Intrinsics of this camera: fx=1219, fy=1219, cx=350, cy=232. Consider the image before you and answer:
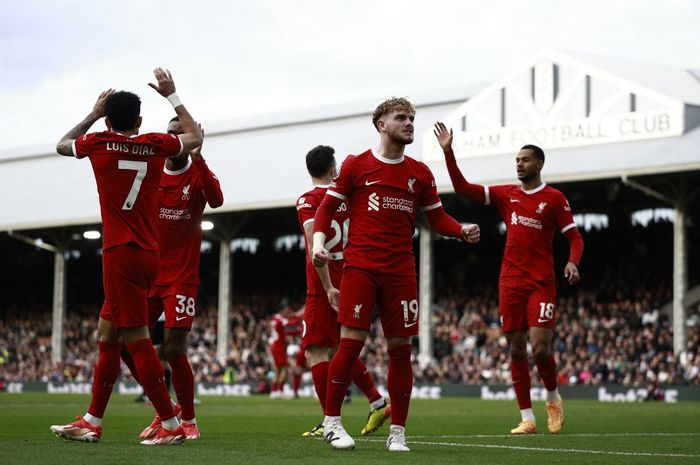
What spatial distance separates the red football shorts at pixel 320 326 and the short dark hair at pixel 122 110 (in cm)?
276

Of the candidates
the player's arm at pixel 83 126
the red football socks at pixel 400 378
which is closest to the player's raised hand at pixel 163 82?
the player's arm at pixel 83 126

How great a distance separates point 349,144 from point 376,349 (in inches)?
342

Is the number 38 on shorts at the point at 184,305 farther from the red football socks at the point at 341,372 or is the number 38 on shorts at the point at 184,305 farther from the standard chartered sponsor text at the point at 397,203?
the standard chartered sponsor text at the point at 397,203

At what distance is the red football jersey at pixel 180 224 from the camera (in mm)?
10258

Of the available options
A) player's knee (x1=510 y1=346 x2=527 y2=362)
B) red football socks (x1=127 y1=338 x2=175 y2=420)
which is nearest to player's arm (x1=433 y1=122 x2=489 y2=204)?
player's knee (x1=510 y1=346 x2=527 y2=362)

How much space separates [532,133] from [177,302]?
81.1 feet

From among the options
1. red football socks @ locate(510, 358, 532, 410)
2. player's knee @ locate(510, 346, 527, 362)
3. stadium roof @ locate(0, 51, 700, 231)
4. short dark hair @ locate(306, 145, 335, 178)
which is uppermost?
stadium roof @ locate(0, 51, 700, 231)

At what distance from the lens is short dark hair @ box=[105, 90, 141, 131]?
8688 millimetres

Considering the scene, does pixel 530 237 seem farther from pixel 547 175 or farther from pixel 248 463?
pixel 547 175

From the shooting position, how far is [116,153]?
8641 mm

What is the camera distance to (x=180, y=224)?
410 inches

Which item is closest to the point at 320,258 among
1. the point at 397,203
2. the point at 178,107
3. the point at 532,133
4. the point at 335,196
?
the point at 335,196

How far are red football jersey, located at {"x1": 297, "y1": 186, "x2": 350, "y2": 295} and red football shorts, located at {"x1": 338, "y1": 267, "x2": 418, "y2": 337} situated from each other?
1.76 metres

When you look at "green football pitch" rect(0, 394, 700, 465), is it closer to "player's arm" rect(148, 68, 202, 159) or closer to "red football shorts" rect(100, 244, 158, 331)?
"red football shorts" rect(100, 244, 158, 331)
